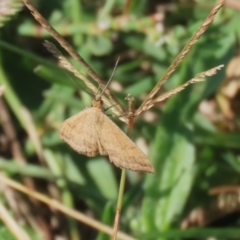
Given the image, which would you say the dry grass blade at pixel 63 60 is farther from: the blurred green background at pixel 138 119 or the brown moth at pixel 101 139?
the blurred green background at pixel 138 119

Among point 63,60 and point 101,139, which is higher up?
point 63,60

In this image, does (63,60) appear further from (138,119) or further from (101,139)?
(138,119)

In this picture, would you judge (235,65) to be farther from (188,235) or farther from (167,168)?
(188,235)

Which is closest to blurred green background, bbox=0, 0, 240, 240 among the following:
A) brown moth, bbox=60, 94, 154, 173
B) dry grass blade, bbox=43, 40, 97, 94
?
brown moth, bbox=60, 94, 154, 173

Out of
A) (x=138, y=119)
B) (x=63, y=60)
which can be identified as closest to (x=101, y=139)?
(x=63, y=60)

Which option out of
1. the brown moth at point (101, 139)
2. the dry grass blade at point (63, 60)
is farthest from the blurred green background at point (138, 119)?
the dry grass blade at point (63, 60)

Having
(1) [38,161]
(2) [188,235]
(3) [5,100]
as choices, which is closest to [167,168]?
(2) [188,235]
